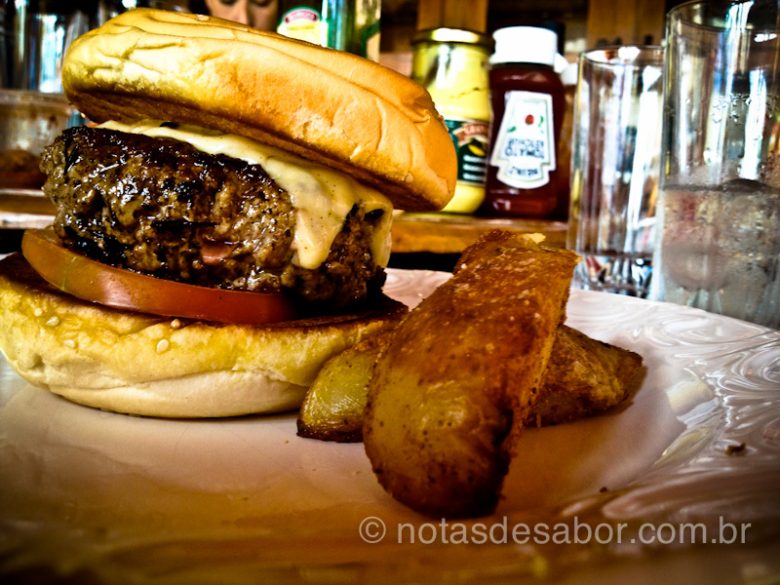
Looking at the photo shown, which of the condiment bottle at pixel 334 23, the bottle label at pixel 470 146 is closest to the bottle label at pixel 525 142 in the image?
the bottle label at pixel 470 146

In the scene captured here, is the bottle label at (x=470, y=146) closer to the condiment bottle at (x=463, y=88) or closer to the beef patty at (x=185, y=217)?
the condiment bottle at (x=463, y=88)

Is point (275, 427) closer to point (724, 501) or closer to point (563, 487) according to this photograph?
point (563, 487)

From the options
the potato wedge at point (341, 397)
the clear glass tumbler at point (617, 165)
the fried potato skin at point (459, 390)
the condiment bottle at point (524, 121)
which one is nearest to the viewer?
the fried potato skin at point (459, 390)

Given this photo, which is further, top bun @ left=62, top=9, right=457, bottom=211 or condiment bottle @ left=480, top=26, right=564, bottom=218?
condiment bottle @ left=480, top=26, right=564, bottom=218

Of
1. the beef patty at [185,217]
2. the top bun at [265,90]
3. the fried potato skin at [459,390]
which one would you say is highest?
the top bun at [265,90]

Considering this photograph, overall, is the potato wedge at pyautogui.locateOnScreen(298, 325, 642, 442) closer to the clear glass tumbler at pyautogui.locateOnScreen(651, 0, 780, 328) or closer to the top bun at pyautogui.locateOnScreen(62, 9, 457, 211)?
the top bun at pyautogui.locateOnScreen(62, 9, 457, 211)

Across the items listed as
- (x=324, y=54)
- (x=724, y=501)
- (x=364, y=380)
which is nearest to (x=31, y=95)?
(x=324, y=54)

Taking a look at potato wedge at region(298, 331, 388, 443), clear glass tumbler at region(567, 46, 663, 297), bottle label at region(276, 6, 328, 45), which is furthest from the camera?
bottle label at region(276, 6, 328, 45)

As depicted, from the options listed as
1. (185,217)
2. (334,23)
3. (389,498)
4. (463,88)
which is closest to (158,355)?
(185,217)

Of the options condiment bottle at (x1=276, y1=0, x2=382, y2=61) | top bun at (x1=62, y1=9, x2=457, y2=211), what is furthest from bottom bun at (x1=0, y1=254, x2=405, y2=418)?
condiment bottle at (x1=276, y1=0, x2=382, y2=61)
